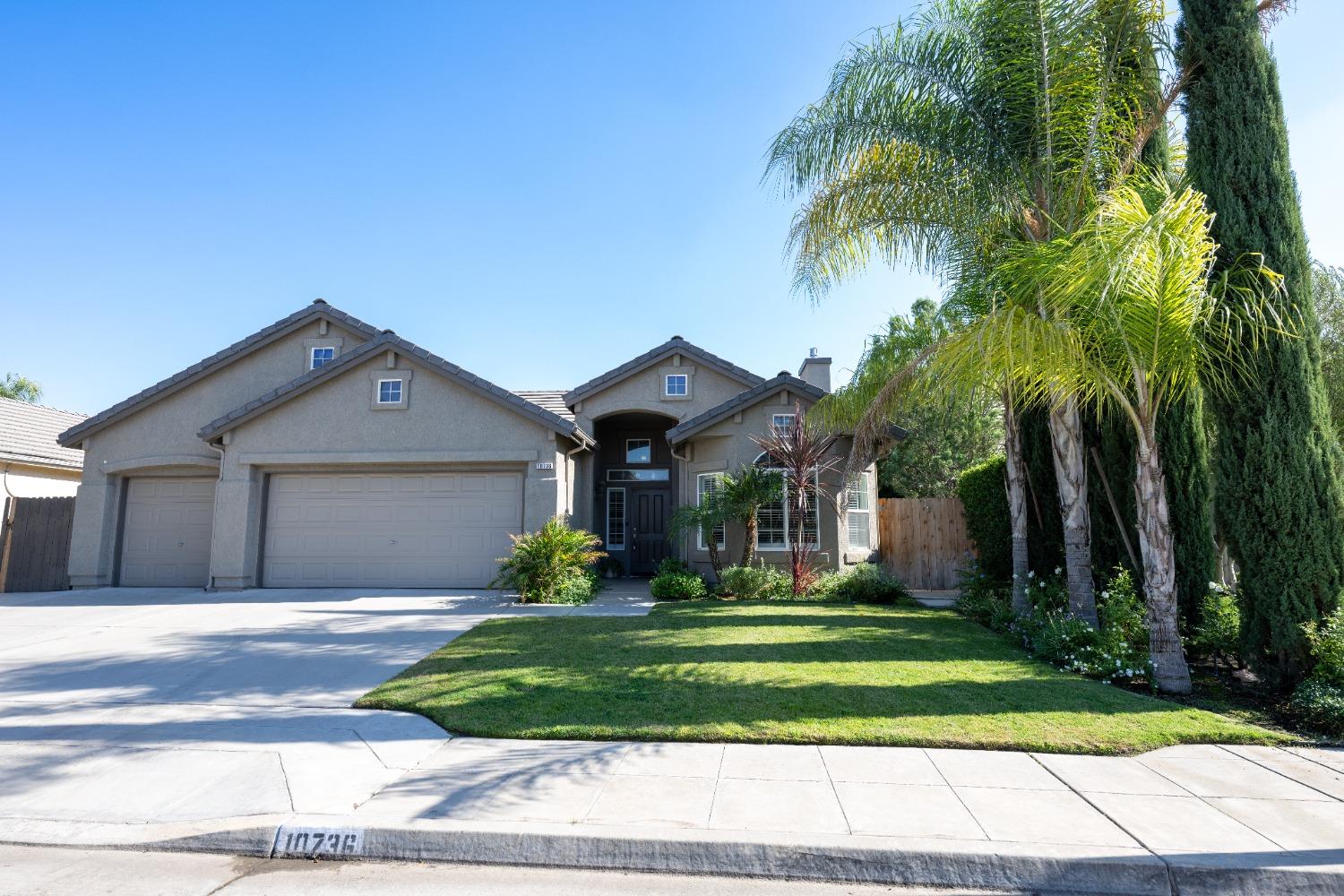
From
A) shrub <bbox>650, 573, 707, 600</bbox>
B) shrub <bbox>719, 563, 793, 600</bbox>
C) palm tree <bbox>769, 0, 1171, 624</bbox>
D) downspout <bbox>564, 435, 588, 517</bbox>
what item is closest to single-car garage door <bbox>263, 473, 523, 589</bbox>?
downspout <bbox>564, 435, 588, 517</bbox>

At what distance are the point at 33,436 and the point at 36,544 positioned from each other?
12.7ft

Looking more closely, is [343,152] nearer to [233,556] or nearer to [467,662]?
[233,556]

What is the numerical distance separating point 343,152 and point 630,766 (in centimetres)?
1120

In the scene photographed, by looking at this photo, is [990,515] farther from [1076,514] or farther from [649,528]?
[649,528]

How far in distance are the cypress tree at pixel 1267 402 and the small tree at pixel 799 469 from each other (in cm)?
646

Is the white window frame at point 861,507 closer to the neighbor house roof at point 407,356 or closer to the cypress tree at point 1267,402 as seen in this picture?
the neighbor house roof at point 407,356

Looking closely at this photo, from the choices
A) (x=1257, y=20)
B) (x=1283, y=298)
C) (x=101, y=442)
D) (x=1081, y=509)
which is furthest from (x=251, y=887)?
(x=101, y=442)

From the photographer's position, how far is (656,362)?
55.0ft

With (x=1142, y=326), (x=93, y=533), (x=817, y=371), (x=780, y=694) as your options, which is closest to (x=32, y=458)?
(x=93, y=533)

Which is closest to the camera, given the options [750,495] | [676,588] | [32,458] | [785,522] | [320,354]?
[676,588]

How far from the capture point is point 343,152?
11430mm

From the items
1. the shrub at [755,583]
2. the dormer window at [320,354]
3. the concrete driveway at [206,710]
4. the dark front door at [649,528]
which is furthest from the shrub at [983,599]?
the dormer window at [320,354]

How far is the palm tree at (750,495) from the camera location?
13.1 m

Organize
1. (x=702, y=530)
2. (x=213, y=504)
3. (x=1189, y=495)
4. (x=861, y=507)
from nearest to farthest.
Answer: (x=1189, y=495) < (x=702, y=530) < (x=213, y=504) < (x=861, y=507)
